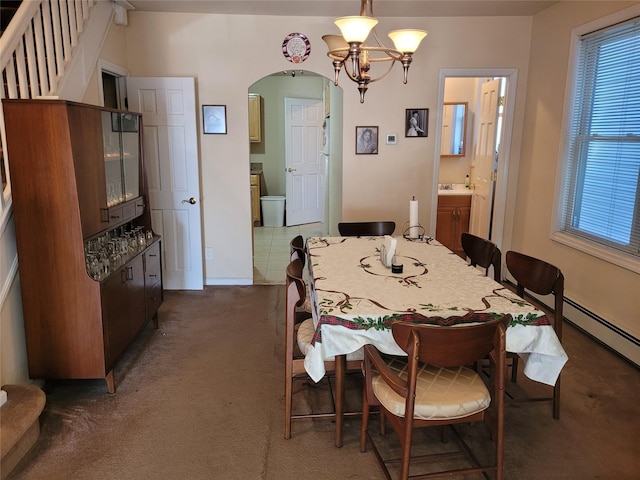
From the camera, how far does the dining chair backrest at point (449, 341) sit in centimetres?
171

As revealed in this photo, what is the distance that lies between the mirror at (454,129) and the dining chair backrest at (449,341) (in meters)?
4.74

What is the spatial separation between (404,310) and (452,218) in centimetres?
413

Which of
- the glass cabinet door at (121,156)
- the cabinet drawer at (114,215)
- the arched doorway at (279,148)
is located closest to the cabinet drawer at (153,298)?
the cabinet drawer at (114,215)

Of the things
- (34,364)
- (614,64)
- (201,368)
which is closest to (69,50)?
(34,364)

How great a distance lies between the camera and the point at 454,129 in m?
6.21

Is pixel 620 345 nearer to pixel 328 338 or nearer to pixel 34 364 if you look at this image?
pixel 328 338

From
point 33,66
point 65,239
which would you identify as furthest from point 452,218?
point 33,66

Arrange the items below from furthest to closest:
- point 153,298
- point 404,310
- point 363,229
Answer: point 363,229 < point 153,298 < point 404,310

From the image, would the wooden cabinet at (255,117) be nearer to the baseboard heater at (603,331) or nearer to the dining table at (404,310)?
the baseboard heater at (603,331)

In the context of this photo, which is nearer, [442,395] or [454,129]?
[442,395]

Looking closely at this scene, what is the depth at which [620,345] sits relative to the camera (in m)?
3.34

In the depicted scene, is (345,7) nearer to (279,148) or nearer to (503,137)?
(503,137)

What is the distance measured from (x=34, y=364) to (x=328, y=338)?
5.94ft

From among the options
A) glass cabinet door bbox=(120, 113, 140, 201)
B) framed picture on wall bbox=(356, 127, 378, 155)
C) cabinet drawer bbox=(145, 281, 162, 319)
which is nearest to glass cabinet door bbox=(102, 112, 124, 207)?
glass cabinet door bbox=(120, 113, 140, 201)
